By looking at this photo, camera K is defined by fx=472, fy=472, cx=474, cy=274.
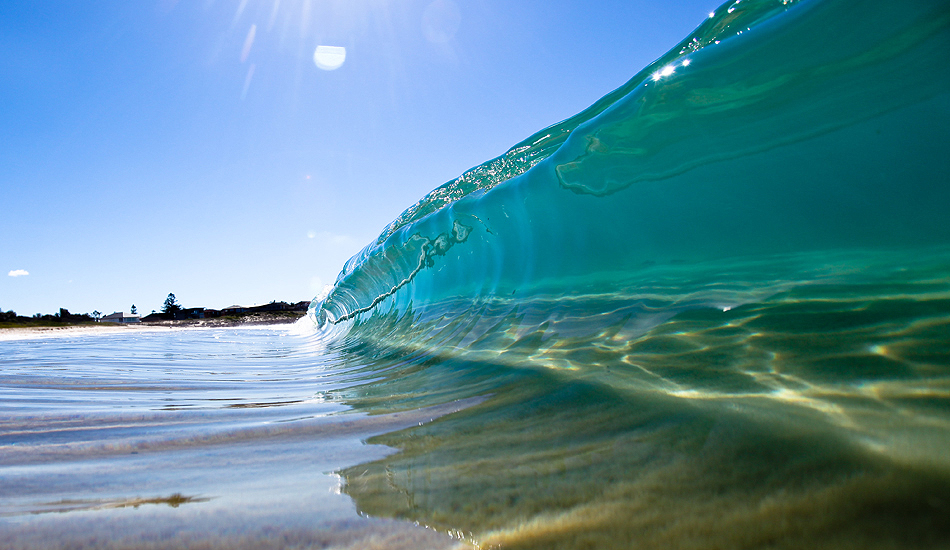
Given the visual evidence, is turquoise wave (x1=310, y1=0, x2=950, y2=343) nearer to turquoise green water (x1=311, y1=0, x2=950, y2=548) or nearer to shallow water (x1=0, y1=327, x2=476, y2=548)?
turquoise green water (x1=311, y1=0, x2=950, y2=548)

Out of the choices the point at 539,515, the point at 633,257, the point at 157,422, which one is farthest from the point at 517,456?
the point at 633,257

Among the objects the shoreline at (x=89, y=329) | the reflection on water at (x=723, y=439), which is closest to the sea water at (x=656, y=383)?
the reflection on water at (x=723, y=439)

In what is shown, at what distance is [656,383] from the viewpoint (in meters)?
1.07

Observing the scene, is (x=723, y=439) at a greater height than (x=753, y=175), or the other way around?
(x=753, y=175)

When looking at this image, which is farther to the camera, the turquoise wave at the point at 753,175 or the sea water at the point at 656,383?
the turquoise wave at the point at 753,175

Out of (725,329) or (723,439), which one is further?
(725,329)

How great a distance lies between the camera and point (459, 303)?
3.75 meters

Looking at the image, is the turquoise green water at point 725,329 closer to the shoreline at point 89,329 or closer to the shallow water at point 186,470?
the shallow water at point 186,470

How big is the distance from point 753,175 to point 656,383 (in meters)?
1.18

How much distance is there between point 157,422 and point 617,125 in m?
2.20

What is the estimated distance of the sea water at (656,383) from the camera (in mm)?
531

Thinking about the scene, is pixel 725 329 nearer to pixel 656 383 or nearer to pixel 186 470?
pixel 656 383

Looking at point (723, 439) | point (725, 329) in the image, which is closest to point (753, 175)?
point (725, 329)

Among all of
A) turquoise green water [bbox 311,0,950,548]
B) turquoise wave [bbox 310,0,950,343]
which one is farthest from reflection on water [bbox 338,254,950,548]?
turquoise wave [bbox 310,0,950,343]
